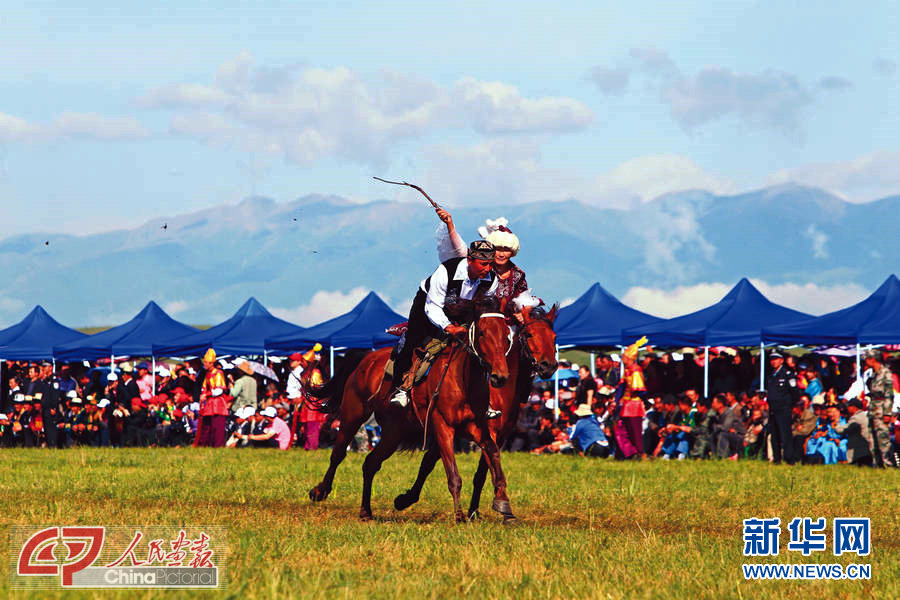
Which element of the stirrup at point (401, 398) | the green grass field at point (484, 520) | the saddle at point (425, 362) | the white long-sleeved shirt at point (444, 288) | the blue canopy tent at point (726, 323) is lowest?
the green grass field at point (484, 520)

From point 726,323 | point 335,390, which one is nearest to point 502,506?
point 335,390

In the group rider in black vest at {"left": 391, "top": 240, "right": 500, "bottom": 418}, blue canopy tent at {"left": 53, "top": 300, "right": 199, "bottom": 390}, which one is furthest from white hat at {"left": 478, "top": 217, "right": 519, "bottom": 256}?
blue canopy tent at {"left": 53, "top": 300, "right": 199, "bottom": 390}

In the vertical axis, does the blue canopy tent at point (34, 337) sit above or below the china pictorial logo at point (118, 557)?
above

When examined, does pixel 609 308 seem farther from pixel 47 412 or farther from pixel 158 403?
pixel 47 412

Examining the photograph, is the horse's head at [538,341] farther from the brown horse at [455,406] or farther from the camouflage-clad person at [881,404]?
the camouflage-clad person at [881,404]

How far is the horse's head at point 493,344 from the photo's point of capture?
10219 mm

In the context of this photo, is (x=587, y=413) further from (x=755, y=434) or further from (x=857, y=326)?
(x=857, y=326)

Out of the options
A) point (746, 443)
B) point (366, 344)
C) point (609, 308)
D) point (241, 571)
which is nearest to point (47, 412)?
point (366, 344)

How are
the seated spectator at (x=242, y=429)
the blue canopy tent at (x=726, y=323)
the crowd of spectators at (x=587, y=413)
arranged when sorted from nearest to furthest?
1. the crowd of spectators at (x=587, y=413)
2. the blue canopy tent at (x=726, y=323)
3. the seated spectator at (x=242, y=429)

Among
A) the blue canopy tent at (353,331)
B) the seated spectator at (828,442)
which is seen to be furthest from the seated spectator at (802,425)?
the blue canopy tent at (353,331)

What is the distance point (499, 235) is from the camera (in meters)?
10.9

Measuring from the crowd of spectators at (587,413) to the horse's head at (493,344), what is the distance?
37.7 ft

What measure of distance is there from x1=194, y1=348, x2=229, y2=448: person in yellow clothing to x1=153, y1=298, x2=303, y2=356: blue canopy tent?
4904 mm

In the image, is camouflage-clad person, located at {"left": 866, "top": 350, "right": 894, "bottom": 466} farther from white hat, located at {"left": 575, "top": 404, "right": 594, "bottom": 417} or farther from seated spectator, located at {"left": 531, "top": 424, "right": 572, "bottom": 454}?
seated spectator, located at {"left": 531, "top": 424, "right": 572, "bottom": 454}
